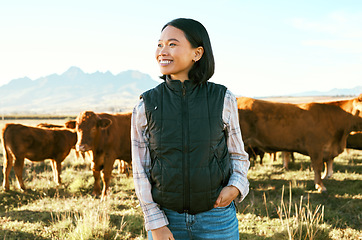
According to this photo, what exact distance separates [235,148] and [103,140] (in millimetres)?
5508

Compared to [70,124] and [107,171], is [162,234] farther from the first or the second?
[70,124]

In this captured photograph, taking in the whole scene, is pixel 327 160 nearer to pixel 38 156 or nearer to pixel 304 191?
pixel 304 191

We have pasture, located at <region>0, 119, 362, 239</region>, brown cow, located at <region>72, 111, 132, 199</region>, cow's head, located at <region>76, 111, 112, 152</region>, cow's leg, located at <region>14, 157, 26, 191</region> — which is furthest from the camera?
cow's leg, located at <region>14, 157, 26, 191</region>

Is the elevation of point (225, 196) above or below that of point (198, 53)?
below

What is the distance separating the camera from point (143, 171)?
1695 millimetres

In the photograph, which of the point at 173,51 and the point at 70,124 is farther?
the point at 70,124

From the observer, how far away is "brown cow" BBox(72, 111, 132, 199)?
254 inches

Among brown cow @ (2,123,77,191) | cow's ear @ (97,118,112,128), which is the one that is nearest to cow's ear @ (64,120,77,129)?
brown cow @ (2,123,77,191)

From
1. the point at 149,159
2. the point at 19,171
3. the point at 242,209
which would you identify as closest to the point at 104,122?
the point at 19,171

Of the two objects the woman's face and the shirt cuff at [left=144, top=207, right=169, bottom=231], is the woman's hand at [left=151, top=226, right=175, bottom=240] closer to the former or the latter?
the shirt cuff at [left=144, top=207, right=169, bottom=231]

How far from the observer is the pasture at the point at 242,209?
14.1ft

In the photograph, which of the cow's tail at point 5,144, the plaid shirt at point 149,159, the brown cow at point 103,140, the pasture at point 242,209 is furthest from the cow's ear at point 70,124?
the plaid shirt at point 149,159

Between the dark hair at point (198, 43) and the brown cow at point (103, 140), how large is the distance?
4965mm

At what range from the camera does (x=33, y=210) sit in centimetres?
564
